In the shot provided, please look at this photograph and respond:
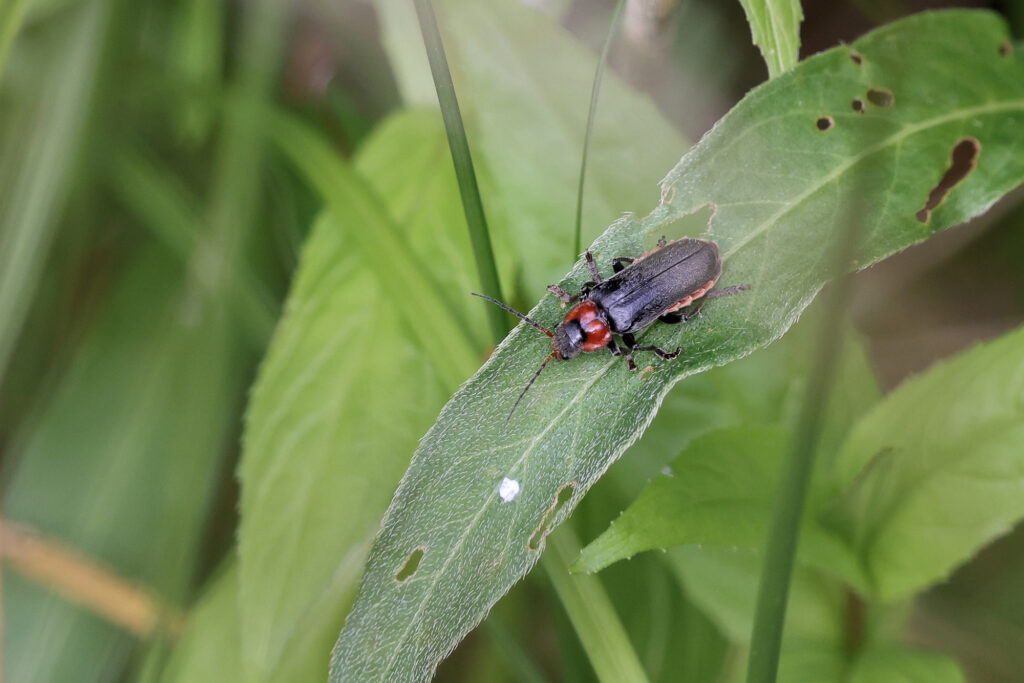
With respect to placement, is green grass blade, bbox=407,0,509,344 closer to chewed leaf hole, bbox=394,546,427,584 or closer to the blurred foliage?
the blurred foliage

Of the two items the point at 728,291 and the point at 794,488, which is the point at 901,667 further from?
the point at 728,291

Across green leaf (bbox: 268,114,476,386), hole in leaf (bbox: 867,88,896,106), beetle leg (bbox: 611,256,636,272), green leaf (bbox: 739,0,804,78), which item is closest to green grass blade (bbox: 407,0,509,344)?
green leaf (bbox: 268,114,476,386)

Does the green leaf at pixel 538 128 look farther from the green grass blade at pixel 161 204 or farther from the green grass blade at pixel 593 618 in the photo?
the green grass blade at pixel 161 204

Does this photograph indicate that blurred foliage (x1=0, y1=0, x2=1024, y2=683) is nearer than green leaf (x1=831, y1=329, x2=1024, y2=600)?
No

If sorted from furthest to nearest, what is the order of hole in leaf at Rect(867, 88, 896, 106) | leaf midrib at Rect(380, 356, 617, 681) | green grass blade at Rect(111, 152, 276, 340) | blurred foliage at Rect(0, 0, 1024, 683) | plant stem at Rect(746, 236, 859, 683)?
green grass blade at Rect(111, 152, 276, 340) → blurred foliage at Rect(0, 0, 1024, 683) → hole in leaf at Rect(867, 88, 896, 106) → leaf midrib at Rect(380, 356, 617, 681) → plant stem at Rect(746, 236, 859, 683)

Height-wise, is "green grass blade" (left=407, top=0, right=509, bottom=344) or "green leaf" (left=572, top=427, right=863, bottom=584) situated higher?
"green grass blade" (left=407, top=0, right=509, bottom=344)

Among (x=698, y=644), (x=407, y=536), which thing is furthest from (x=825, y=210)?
(x=698, y=644)

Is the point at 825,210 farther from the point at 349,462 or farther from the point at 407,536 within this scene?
the point at 349,462
